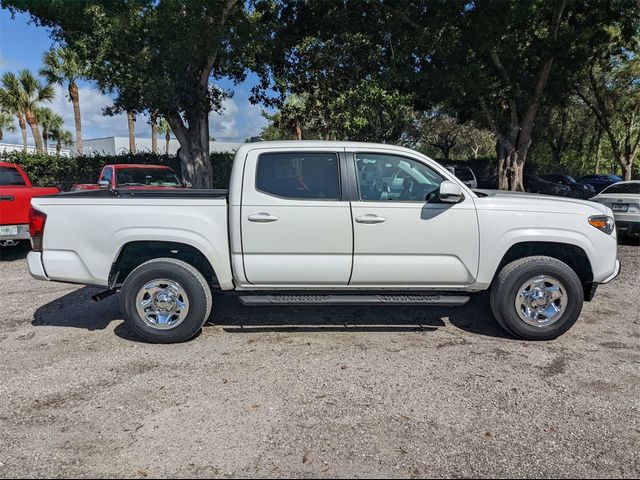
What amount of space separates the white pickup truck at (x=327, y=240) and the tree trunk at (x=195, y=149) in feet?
37.8

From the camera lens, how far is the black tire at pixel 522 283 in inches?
174

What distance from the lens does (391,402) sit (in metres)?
3.38

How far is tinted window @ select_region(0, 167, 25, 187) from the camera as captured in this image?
856 centimetres

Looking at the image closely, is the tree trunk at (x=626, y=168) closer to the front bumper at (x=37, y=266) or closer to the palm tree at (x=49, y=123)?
the front bumper at (x=37, y=266)

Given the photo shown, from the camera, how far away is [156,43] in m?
12.1

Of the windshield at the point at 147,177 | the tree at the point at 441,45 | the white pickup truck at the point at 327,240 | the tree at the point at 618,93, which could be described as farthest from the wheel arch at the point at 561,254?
the tree at the point at 618,93

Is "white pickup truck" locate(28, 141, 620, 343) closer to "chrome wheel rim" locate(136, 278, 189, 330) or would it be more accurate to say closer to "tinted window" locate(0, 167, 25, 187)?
"chrome wheel rim" locate(136, 278, 189, 330)

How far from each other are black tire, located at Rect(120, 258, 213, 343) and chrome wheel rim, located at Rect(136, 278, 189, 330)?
28 mm

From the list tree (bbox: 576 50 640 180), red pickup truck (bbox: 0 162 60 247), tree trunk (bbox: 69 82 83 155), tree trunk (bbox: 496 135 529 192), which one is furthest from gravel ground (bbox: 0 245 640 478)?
tree trunk (bbox: 69 82 83 155)

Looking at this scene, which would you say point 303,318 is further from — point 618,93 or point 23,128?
point 23,128

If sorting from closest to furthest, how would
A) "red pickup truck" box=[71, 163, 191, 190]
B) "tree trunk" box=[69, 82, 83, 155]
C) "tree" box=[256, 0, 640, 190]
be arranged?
"red pickup truck" box=[71, 163, 191, 190] < "tree" box=[256, 0, 640, 190] < "tree trunk" box=[69, 82, 83, 155]

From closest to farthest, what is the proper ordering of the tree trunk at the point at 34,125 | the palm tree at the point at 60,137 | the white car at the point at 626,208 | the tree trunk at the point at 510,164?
the white car at the point at 626,208
the tree trunk at the point at 510,164
the tree trunk at the point at 34,125
the palm tree at the point at 60,137

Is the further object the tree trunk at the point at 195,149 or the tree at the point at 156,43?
the tree trunk at the point at 195,149

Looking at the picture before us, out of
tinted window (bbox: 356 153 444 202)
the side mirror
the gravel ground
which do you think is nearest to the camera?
the gravel ground
